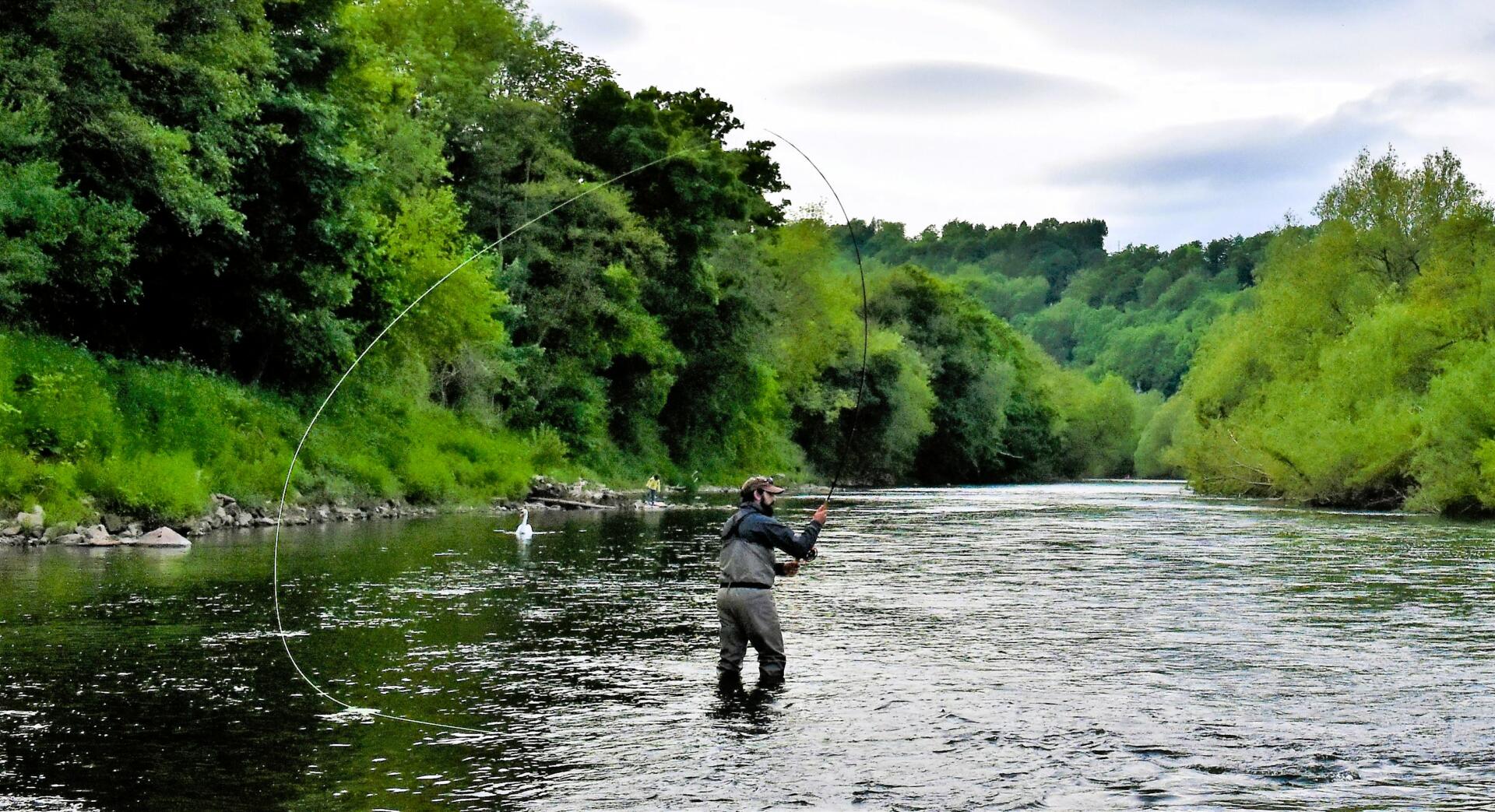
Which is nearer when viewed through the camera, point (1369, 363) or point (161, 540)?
point (161, 540)

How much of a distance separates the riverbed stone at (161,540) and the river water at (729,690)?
1.27 meters

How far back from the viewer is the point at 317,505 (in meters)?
36.4

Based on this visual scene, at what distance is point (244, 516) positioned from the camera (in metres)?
32.2

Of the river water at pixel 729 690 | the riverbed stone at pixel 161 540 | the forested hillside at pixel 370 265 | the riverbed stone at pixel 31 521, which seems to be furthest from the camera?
the forested hillside at pixel 370 265

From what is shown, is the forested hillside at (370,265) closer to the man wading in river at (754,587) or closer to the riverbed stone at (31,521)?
the riverbed stone at (31,521)

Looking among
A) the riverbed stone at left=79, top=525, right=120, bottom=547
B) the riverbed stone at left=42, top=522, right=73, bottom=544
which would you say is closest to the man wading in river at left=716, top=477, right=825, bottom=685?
the riverbed stone at left=79, top=525, right=120, bottom=547

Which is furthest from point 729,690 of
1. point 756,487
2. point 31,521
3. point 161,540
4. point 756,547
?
point 31,521

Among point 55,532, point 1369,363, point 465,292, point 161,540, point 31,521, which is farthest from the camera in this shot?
point 1369,363

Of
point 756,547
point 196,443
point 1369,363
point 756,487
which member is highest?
point 1369,363

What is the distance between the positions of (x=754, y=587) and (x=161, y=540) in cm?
1712

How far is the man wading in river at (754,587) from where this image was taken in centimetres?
1255

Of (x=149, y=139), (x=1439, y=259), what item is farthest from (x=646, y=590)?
(x=1439, y=259)

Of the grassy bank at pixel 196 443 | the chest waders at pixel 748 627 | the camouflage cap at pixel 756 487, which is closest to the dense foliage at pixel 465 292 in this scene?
the grassy bank at pixel 196 443

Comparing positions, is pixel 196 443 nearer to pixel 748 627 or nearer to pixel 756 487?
pixel 756 487
